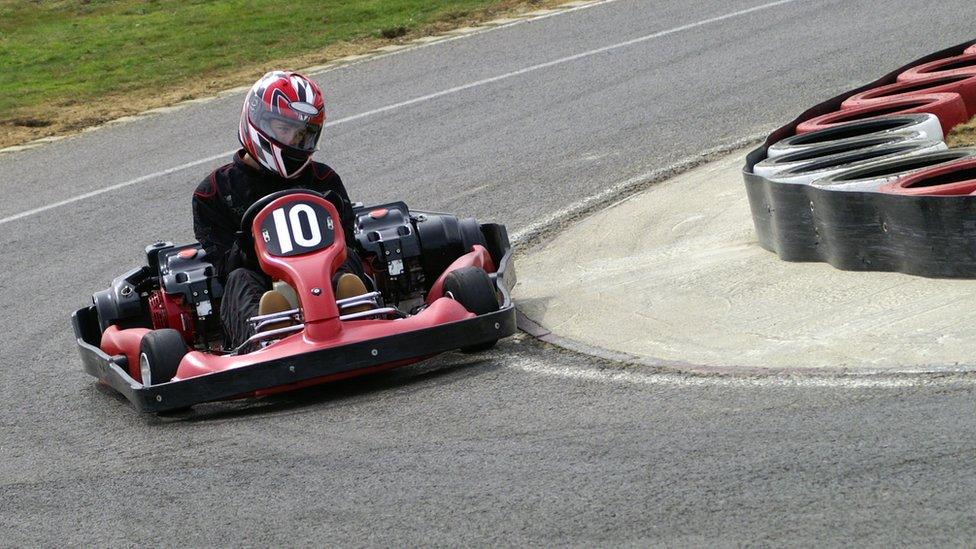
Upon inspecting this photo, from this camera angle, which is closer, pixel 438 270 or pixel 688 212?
pixel 438 270

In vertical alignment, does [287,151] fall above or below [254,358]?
above

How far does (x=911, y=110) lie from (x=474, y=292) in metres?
3.02

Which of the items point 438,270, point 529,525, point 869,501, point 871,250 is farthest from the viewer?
point 438,270

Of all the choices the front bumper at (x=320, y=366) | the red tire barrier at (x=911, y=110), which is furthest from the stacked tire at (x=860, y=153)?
the front bumper at (x=320, y=366)

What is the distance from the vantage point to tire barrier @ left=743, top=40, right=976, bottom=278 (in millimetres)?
5453

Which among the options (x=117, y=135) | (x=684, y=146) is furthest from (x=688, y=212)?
(x=117, y=135)

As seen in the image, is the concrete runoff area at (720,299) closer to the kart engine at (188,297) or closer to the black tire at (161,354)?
the kart engine at (188,297)

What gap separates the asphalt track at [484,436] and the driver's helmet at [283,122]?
1136 millimetres

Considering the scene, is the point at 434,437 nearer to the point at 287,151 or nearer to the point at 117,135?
the point at 287,151

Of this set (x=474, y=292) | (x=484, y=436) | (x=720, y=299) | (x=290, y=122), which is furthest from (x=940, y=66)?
(x=484, y=436)

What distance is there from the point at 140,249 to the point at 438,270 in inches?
115

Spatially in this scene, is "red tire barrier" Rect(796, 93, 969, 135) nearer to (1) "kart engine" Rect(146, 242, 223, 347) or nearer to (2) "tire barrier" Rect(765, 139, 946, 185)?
(2) "tire barrier" Rect(765, 139, 946, 185)

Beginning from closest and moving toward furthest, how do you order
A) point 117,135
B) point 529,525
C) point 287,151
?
point 529,525 → point 287,151 → point 117,135

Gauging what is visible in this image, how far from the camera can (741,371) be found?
500 cm
